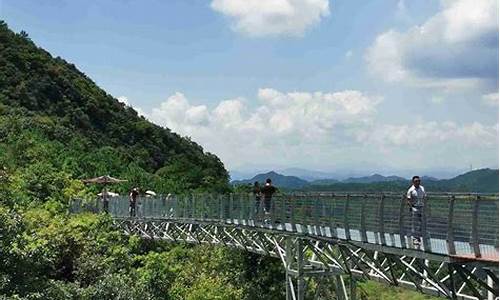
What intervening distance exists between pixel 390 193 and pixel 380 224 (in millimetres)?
783

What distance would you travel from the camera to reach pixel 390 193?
58.6 ft

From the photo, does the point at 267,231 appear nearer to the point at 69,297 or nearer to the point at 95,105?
the point at 69,297

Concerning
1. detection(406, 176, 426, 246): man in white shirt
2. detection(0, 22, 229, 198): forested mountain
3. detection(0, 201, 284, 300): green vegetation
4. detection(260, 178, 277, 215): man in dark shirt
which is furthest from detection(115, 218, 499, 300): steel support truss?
detection(0, 22, 229, 198): forested mountain

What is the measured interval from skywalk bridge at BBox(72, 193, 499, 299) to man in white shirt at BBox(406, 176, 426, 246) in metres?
0.17

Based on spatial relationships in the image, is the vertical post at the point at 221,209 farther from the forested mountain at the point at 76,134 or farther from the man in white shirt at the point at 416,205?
the forested mountain at the point at 76,134

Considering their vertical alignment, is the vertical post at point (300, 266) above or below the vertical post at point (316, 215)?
below

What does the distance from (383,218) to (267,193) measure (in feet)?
27.8

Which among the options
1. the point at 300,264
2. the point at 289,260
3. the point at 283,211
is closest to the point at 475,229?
the point at 300,264

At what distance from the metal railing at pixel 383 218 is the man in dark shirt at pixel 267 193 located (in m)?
0.18

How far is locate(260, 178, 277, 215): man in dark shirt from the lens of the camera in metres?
25.6

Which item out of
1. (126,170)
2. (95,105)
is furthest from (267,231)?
(95,105)

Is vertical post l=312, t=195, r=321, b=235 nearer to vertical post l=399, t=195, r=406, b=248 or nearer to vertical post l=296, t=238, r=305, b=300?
vertical post l=296, t=238, r=305, b=300

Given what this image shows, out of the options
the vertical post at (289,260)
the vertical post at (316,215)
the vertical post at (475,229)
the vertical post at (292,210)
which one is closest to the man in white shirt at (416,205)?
the vertical post at (475,229)

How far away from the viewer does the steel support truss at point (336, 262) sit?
1538 cm
